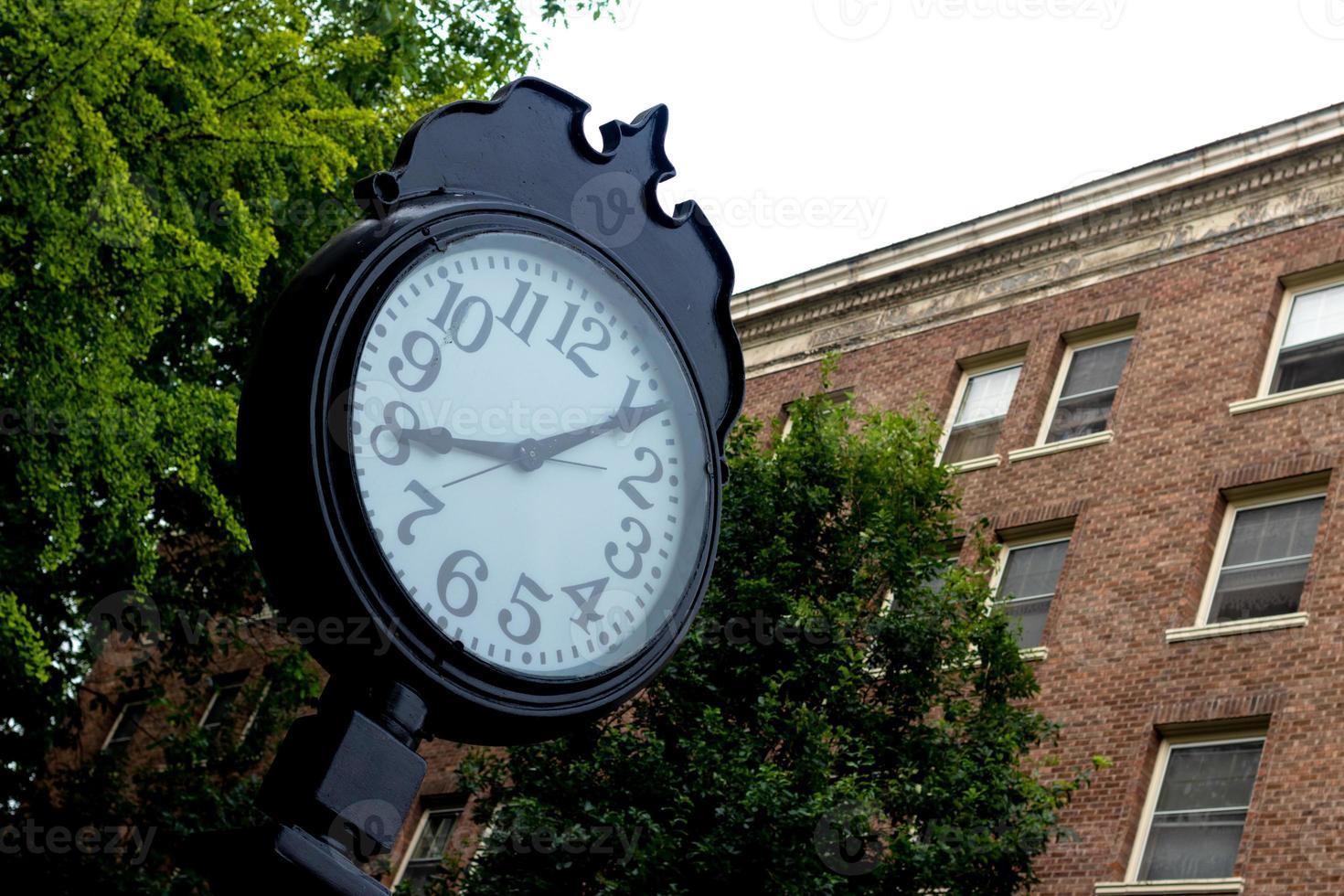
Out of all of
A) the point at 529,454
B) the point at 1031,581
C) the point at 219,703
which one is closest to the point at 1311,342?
the point at 1031,581

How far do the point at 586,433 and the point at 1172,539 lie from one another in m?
17.5

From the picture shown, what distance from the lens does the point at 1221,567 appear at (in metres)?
18.1

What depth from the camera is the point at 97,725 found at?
3144 cm

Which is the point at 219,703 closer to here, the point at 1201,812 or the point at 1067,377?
the point at 1067,377

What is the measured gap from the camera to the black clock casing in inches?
66.9

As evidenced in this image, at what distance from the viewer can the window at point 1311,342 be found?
61.0 feet

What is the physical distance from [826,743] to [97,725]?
23087 millimetres

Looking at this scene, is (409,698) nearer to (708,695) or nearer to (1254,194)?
(708,695)

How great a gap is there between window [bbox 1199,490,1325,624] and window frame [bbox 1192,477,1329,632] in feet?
0.04

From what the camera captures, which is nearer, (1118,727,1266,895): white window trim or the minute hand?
the minute hand

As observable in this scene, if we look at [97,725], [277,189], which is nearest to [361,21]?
[277,189]

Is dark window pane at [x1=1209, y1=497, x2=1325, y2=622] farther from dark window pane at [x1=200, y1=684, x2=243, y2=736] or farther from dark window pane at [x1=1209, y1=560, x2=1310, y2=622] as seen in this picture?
dark window pane at [x1=200, y1=684, x2=243, y2=736]

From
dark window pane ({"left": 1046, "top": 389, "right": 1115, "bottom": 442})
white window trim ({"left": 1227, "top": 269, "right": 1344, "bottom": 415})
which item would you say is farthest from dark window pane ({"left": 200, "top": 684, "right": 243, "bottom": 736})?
white window trim ({"left": 1227, "top": 269, "right": 1344, "bottom": 415})

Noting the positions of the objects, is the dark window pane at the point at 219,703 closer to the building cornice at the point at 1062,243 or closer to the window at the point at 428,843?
the window at the point at 428,843
